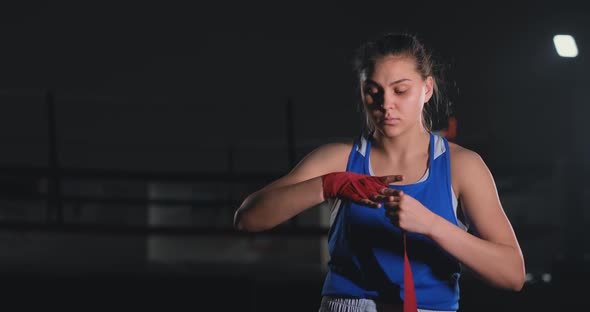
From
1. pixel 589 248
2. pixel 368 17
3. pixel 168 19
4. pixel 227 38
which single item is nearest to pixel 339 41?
pixel 368 17

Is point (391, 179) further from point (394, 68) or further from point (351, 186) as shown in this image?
point (394, 68)

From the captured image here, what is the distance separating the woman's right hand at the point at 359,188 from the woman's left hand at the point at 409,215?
0.06 ft

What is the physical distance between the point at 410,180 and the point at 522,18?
18.4 ft

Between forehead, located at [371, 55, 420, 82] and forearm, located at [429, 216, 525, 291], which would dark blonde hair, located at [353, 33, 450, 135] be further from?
forearm, located at [429, 216, 525, 291]

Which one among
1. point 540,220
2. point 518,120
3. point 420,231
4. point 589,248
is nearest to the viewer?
point 420,231

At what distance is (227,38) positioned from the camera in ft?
22.1

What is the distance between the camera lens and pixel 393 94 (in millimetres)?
1225

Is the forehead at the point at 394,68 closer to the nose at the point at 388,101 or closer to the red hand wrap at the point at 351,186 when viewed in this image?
the nose at the point at 388,101

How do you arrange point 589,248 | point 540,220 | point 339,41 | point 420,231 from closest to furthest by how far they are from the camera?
point 420,231, point 589,248, point 540,220, point 339,41

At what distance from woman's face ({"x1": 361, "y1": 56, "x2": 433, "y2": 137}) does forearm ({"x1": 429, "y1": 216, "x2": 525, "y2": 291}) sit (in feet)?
0.74

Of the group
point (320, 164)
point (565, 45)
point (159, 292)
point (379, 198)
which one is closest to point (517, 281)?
point (379, 198)

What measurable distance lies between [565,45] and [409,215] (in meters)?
2.91

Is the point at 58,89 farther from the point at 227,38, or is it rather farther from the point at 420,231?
the point at 420,231

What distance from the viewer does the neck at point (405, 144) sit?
1.29m
